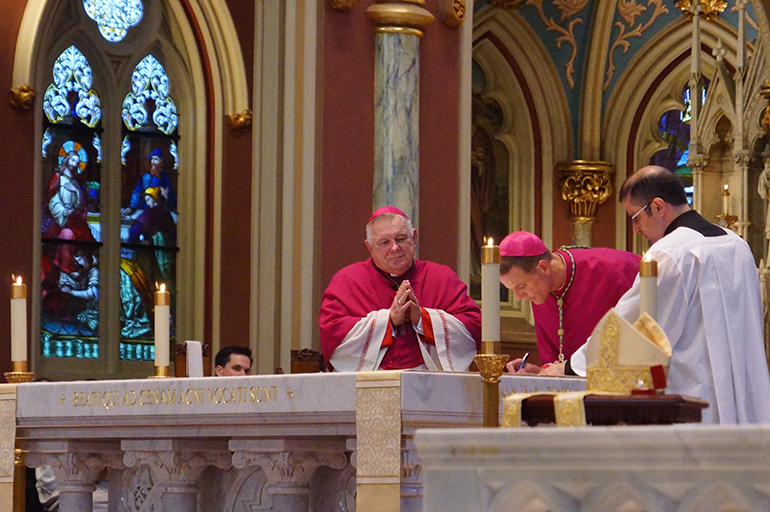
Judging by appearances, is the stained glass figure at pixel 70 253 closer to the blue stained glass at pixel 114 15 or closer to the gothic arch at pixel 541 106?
the blue stained glass at pixel 114 15

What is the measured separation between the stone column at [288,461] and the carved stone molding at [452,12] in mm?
4408

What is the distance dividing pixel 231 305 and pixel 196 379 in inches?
219

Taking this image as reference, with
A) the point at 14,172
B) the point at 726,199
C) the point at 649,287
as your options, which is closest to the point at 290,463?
the point at 649,287

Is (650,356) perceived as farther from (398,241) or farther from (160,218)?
(160,218)

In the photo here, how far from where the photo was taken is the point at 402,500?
12.8ft

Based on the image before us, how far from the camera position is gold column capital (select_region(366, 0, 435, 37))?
802 cm

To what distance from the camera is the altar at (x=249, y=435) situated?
154 inches

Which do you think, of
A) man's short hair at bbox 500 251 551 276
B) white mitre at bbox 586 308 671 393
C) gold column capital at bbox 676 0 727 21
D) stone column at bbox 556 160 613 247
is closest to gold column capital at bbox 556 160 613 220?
stone column at bbox 556 160 613 247

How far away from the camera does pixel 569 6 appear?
513 inches

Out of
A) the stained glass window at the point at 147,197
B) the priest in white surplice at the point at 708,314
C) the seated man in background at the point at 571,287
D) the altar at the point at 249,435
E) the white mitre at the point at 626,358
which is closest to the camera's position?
the white mitre at the point at 626,358

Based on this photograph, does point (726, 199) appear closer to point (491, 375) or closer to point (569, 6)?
point (569, 6)

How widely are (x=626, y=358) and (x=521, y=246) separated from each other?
2.49 m

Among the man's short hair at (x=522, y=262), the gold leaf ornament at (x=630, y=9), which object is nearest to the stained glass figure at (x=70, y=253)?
the man's short hair at (x=522, y=262)

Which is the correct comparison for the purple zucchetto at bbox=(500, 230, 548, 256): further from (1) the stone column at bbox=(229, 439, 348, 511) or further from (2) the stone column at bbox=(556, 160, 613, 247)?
(2) the stone column at bbox=(556, 160, 613, 247)
